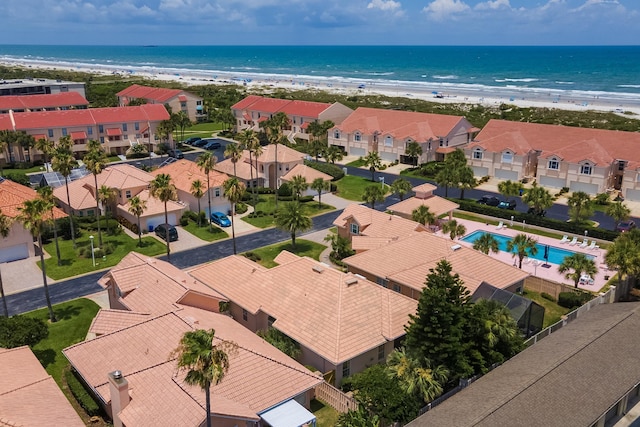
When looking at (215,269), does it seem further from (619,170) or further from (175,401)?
(619,170)

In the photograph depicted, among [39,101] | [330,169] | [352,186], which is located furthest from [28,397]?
[39,101]

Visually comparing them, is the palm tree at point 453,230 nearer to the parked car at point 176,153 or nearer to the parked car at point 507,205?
the parked car at point 507,205

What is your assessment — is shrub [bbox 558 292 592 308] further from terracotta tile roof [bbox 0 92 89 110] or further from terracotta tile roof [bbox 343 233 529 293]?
terracotta tile roof [bbox 0 92 89 110]

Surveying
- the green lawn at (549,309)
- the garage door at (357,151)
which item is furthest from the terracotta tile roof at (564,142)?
the green lawn at (549,309)

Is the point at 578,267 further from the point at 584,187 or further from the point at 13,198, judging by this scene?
the point at 13,198

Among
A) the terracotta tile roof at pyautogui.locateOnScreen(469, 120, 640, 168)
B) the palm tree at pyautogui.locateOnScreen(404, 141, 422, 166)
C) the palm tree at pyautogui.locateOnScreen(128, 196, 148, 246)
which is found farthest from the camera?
the palm tree at pyautogui.locateOnScreen(404, 141, 422, 166)

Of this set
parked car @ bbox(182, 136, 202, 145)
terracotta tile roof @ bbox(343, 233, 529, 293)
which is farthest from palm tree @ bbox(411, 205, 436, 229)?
parked car @ bbox(182, 136, 202, 145)
